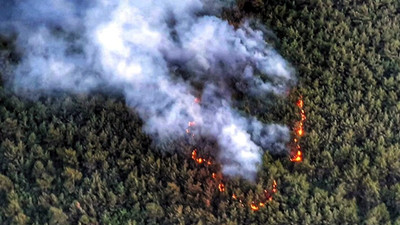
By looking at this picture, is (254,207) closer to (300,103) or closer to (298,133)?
(298,133)

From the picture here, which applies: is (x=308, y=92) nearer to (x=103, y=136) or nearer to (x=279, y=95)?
(x=279, y=95)

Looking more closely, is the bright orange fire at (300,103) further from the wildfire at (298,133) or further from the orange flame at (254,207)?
the orange flame at (254,207)

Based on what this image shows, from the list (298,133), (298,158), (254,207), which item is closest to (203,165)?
(254,207)

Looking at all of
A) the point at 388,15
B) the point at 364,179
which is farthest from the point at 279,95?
the point at 388,15

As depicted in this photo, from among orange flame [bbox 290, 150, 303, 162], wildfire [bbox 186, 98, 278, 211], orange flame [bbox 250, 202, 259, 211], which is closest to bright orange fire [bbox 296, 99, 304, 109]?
orange flame [bbox 290, 150, 303, 162]

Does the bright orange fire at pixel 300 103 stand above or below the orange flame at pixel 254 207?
above

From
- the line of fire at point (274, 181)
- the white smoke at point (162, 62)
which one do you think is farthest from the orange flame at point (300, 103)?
the white smoke at point (162, 62)
